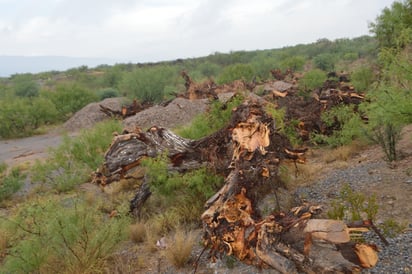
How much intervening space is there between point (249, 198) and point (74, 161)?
6.63 meters

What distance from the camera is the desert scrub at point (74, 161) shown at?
10.5m

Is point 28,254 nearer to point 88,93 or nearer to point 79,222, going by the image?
point 79,222

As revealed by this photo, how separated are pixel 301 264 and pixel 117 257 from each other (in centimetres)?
302

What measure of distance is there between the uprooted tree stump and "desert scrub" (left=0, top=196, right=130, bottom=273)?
5.07 ft

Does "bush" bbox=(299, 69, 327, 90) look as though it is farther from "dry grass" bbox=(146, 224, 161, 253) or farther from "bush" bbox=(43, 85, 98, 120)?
"bush" bbox=(43, 85, 98, 120)

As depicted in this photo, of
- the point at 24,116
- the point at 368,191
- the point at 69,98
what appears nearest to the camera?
the point at 368,191

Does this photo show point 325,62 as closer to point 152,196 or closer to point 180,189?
point 152,196

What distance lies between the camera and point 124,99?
94.8 feet

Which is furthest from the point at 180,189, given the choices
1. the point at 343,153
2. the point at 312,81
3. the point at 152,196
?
the point at 312,81

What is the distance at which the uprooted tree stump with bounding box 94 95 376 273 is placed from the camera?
410cm

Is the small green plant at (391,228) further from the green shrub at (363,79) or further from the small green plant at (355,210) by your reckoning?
the green shrub at (363,79)

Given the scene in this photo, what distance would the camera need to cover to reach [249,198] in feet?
18.2

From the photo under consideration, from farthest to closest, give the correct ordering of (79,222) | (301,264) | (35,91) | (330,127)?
(35,91) → (330,127) → (79,222) → (301,264)

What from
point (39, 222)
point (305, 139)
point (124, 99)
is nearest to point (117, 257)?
point (39, 222)
